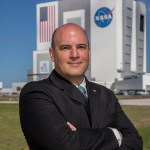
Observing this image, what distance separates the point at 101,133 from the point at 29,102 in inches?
21.1

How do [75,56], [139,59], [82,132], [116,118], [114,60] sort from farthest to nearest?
[139,59], [114,60], [116,118], [75,56], [82,132]

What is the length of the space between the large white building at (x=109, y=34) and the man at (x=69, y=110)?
126662mm

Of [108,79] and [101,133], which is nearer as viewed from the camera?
[101,133]

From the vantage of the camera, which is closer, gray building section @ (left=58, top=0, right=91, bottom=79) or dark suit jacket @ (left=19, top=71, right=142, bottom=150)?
dark suit jacket @ (left=19, top=71, right=142, bottom=150)

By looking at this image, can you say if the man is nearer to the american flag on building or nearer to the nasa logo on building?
the nasa logo on building

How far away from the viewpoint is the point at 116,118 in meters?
3.04

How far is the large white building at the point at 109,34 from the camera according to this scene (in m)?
132

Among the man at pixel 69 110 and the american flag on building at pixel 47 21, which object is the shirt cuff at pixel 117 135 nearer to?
the man at pixel 69 110

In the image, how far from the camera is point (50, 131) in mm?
2504

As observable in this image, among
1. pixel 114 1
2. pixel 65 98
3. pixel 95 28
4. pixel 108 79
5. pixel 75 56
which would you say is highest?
pixel 114 1

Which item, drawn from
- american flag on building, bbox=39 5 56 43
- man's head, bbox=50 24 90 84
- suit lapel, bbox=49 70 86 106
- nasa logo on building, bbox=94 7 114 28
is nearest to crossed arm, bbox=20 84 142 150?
suit lapel, bbox=49 70 86 106

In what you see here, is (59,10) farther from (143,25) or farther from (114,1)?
(143,25)

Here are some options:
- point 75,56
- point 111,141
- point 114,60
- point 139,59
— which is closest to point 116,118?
point 111,141

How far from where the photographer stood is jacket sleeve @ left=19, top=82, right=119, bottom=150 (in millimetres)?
2498
